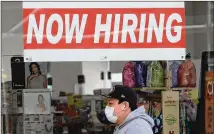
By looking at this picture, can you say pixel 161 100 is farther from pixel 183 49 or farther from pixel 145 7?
pixel 145 7

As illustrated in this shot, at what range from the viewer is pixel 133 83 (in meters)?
4.66

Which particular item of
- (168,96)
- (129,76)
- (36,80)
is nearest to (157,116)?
(168,96)

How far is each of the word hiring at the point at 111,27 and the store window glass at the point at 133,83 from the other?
14 cm

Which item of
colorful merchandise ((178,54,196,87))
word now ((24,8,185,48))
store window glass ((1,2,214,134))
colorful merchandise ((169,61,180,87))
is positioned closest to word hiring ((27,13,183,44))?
word now ((24,8,185,48))

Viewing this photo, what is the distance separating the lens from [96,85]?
19.7ft

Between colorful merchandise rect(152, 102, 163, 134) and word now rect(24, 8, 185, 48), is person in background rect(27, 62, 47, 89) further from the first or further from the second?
colorful merchandise rect(152, 102, 163, 134)

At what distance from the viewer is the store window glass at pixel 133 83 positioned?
14.2 ft

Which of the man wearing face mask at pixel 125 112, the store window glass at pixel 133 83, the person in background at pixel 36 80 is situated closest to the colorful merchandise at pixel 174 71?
the store window glass at pixel 133 83

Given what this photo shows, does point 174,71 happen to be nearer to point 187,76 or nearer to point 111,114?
point 187,76

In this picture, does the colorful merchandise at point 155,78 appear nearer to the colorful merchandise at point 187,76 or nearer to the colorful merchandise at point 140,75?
the colorful merchandise at point 140,75

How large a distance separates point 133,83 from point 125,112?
1.02 metres

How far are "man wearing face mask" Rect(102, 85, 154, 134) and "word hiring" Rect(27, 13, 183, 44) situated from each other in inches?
29.3

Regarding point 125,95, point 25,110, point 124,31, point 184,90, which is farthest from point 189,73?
point 25,110

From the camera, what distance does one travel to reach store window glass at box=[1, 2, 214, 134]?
14.2ft
